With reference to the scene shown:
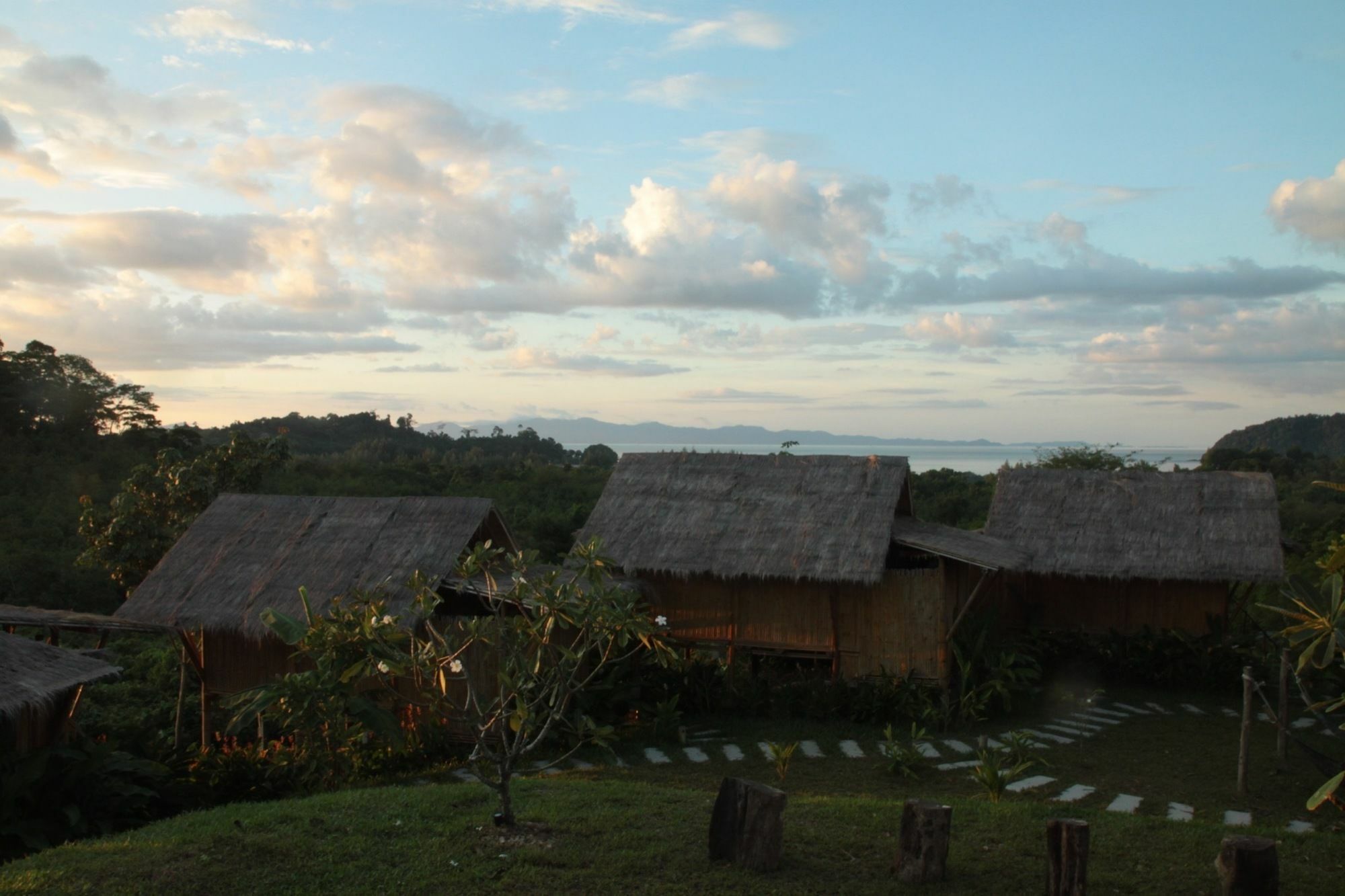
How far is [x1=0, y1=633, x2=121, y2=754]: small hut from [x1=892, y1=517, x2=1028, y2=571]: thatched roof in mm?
8449

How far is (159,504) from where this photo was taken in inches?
683

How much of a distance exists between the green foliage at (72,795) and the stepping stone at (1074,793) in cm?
745

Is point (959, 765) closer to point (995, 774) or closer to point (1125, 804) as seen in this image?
point (995, 774)

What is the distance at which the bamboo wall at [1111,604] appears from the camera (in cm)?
1408

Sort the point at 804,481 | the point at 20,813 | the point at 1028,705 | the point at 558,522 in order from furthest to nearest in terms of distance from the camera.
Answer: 1. the point at 558,522
2. the point at 804,481
3. the point at 1028,705
4. the point at 20,813

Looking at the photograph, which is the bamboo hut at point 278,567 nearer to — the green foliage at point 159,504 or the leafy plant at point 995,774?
the green foliage at point 159,504

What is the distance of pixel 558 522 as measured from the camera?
2322 centimetres

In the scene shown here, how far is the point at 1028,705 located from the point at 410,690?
284 inches

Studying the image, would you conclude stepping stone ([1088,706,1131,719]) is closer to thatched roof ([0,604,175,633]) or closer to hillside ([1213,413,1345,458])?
thatched roof ([0,604,175,633])

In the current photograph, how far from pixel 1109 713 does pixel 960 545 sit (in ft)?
9.08

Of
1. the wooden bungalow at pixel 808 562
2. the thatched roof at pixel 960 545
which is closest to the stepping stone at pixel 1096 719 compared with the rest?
the wooden bungalow at pixel 808 562

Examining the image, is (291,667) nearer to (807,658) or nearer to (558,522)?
(807,658)

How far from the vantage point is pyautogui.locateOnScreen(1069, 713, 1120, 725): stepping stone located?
1179cm

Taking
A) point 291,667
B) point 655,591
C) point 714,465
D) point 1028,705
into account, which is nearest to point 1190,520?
point 1028,705
